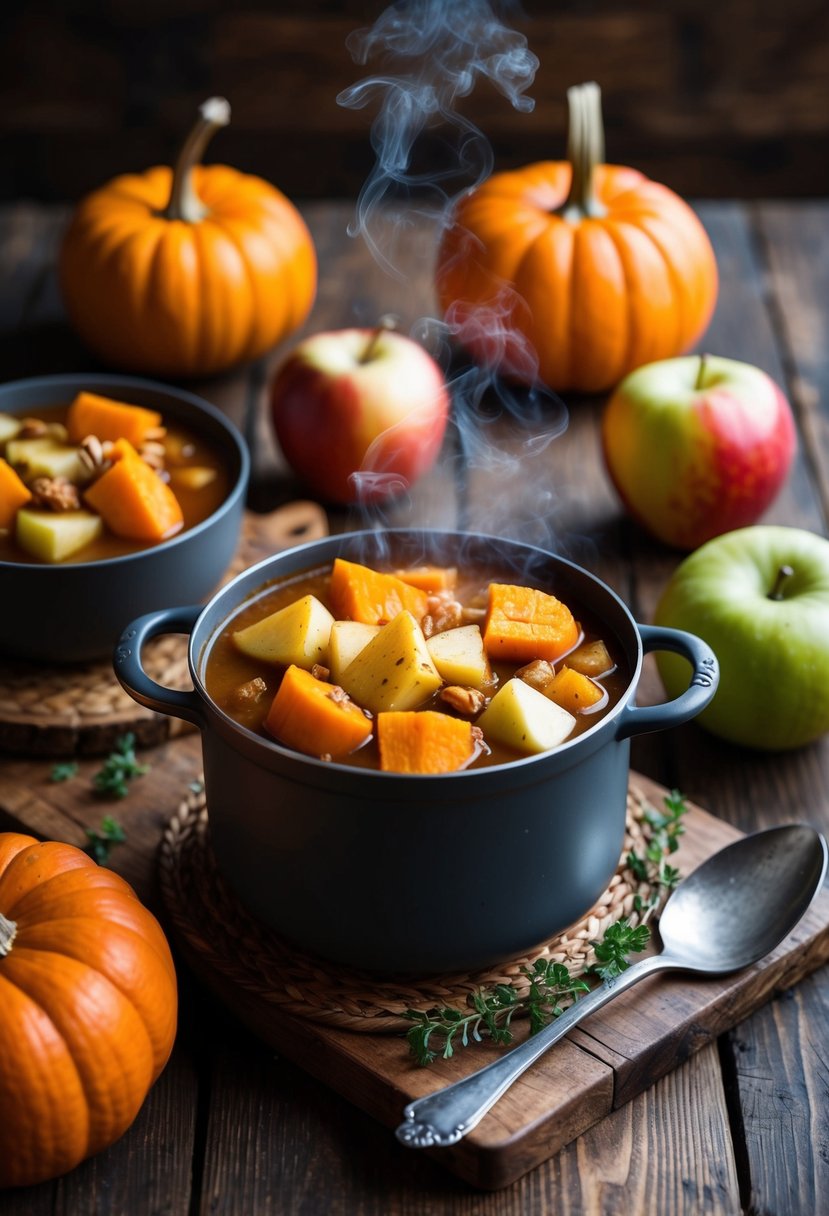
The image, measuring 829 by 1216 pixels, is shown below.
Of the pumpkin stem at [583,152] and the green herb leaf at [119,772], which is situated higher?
the pumpkin stem at [583,152]

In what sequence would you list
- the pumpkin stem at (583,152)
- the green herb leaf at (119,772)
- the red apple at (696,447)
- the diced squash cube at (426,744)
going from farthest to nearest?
the pumpkin stem at (583,152), the red apple at (696,447), the green herb leaf at (119,772), the diced squash cube at (426,744)

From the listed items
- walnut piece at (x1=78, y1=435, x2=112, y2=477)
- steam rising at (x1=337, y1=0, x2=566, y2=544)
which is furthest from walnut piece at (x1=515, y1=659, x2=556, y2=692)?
steam rising at (x1=337, y1=0, x2=566, y2=544)

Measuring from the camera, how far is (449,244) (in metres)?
2.99

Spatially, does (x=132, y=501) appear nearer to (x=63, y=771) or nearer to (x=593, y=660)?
(x=63, y=771)

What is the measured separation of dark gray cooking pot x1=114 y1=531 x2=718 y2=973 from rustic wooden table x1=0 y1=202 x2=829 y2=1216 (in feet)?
0.65

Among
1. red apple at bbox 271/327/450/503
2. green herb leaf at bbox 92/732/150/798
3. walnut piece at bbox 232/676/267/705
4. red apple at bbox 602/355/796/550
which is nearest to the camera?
walnut piece at bbox 232/676/267/705

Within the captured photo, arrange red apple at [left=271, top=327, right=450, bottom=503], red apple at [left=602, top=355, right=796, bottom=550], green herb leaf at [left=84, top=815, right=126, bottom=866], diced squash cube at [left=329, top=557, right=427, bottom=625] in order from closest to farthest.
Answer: diced squash cube at [left=329, top=557, right=427, bottom=625] < green herb leaf at [left=84, top=815, right=126, bottom=866] < red apple at [left=602, top=355, right=796, bottom=550] < red apple at [left=271, top=327, right=450, bottom=503]

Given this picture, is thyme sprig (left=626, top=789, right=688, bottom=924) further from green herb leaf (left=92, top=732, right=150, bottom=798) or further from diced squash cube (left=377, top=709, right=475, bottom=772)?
green herb leaf (left=92, top=732, right=150, bottom=798)

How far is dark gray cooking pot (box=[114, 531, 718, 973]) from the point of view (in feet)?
4.55

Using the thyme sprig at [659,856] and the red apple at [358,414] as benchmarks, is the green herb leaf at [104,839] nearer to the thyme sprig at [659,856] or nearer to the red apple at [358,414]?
the thyme sprig at [659,856]

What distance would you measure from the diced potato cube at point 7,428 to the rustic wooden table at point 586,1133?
53cm

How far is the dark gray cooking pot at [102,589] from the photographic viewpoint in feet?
6.44

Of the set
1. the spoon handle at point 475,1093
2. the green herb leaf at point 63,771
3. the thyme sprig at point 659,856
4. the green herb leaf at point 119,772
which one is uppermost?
the spoon handle at point 475,1093

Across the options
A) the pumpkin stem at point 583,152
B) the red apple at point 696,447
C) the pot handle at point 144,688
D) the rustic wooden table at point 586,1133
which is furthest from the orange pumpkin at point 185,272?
the pot handle at point 144,688
